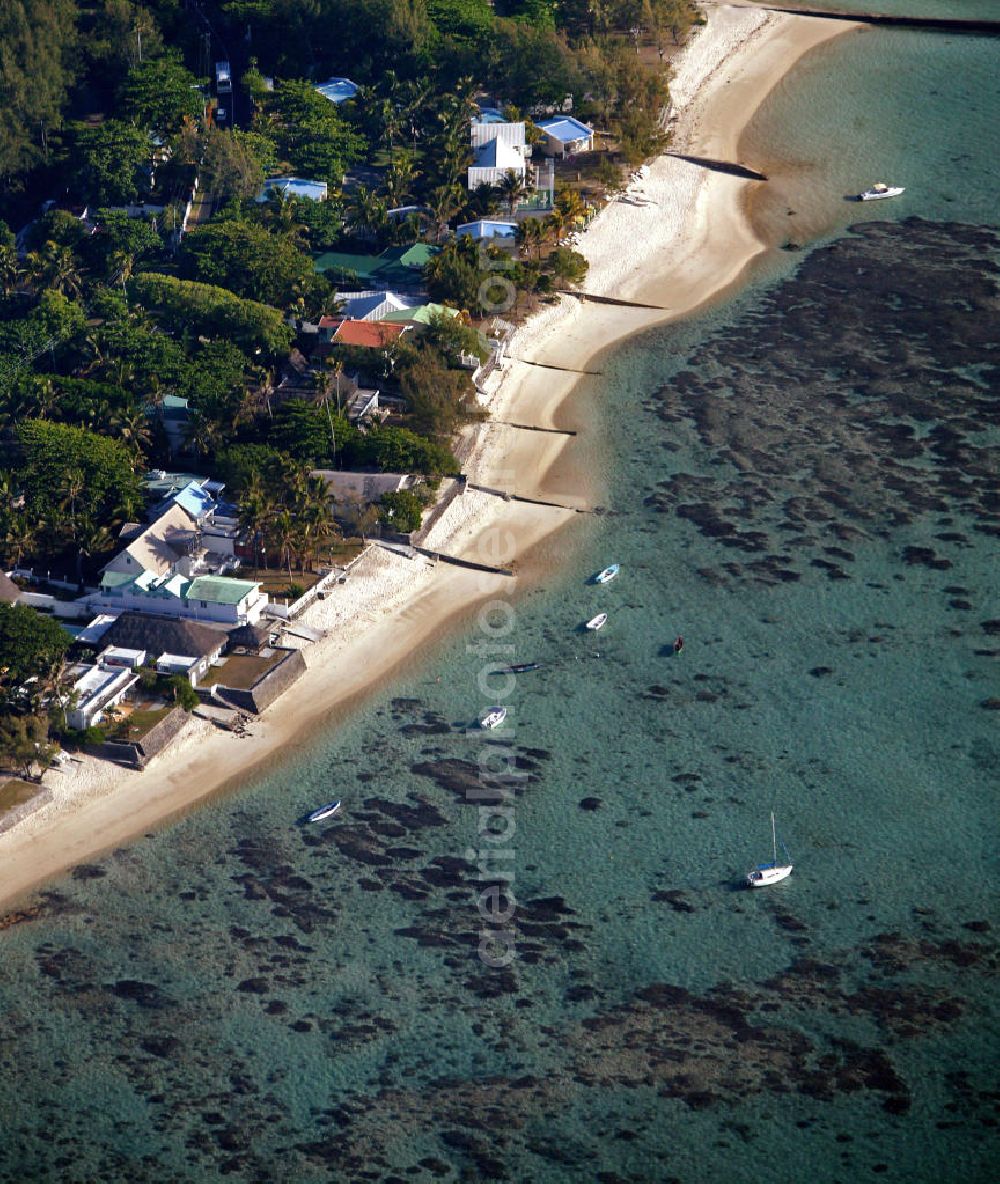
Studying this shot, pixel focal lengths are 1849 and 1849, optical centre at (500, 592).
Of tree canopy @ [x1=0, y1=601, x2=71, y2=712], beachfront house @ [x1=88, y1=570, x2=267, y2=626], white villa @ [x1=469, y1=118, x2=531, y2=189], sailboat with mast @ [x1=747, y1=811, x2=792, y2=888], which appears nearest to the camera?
sailboat with mast @ [x1=747, y1=811, x2=792, y2=888]

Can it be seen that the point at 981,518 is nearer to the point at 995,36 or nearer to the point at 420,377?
the point at 420,377

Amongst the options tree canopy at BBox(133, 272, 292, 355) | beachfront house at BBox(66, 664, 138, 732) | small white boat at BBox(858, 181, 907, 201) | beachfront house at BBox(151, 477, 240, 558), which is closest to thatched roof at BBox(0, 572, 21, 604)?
beachfront house at BBox(66, 664, 138, 732)

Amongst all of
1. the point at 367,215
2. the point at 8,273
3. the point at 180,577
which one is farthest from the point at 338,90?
the point at 180,577

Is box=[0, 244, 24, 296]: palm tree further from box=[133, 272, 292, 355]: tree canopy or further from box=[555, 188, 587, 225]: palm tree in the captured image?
box=[555, 188, 587, 225]: palm tree

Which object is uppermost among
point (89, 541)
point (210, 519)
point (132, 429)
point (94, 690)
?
point (132, 429)

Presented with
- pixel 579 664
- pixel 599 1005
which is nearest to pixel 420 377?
pixel 579 664

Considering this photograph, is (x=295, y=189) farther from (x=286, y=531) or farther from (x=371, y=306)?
(x=286, y=531)
